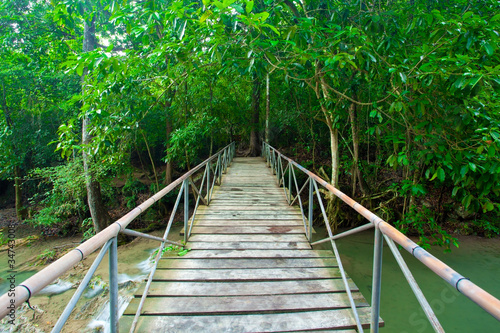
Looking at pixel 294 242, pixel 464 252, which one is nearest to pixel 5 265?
pixel 294 242

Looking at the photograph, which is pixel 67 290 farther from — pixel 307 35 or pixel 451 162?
pixel 451 162

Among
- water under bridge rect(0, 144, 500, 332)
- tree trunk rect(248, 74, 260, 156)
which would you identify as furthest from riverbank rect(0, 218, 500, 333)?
tree trunk rect(248, 74, 260, 156)

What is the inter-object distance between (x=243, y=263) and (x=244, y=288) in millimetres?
467

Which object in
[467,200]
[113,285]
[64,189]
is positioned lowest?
[64,189]

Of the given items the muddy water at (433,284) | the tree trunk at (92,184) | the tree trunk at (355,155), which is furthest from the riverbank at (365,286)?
the tree trunk at (355,155)

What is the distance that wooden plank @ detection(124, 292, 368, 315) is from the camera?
6.76 feet

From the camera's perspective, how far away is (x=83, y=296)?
215 inches

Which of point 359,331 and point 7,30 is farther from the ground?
point 7,30

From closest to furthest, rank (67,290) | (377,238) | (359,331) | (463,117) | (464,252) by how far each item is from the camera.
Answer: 1. (377,238)
2. (359,331)
3. (463,117)
4. (67,290)
5. (464,252)

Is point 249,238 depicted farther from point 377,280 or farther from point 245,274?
point 377,280

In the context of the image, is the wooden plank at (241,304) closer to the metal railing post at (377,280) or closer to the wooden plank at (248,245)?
the metal railing post at (377,280)

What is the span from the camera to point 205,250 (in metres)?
3.14

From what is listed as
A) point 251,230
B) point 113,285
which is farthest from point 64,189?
point 113,285

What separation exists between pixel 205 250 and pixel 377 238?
6.83ft
